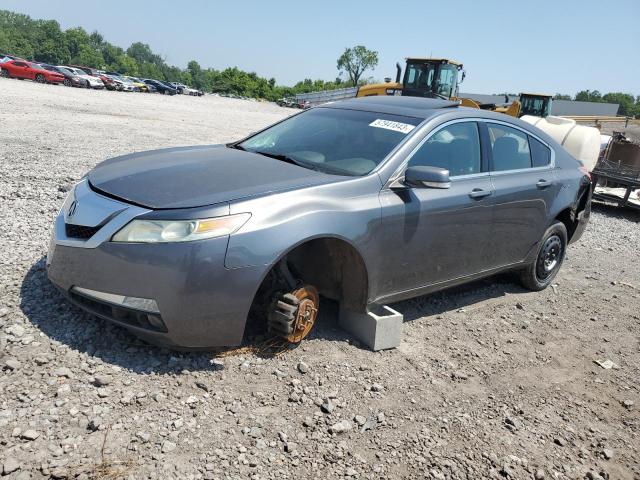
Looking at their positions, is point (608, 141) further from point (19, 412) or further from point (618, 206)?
point (19, 412)

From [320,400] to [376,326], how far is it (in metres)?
0.77

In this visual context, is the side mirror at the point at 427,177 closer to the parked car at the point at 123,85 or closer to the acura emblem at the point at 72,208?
the acura emblem at the point at 72,208

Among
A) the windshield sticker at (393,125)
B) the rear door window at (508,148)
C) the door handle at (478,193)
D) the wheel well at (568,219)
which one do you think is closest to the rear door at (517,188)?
the rear door window at (508,148)

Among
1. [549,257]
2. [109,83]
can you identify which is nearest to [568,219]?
[549,257]

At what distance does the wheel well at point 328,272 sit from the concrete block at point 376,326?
132 mm

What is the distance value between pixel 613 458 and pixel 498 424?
0.65m

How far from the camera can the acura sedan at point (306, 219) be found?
2932mm

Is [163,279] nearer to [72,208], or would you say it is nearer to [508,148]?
[72,208]

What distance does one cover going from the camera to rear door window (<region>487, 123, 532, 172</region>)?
4.62m

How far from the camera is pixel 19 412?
263 cm

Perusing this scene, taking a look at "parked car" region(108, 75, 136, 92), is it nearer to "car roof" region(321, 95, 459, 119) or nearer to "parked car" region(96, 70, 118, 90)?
"parked car" region(96, 70, 118, 90)

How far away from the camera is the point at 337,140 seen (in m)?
4.14

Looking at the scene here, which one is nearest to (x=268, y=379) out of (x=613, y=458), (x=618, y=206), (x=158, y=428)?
(x=158, y=428)

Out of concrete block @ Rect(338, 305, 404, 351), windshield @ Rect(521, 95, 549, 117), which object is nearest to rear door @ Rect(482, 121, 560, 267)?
concrete block @ Rect(338, 305, 404, 351)
